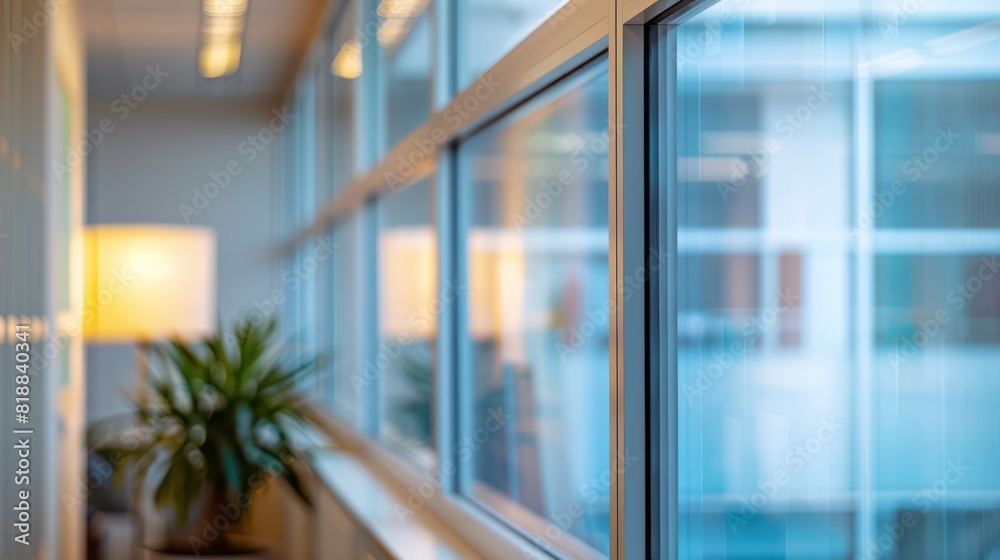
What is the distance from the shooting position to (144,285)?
13.2ft

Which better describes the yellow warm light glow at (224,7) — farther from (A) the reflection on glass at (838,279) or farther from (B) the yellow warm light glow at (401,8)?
(A) the reflection on glass at (838,279)

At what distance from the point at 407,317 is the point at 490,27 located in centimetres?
129

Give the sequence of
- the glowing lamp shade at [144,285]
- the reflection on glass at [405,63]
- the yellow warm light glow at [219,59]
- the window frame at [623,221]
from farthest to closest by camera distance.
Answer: the yellow warm light glow at [219,59] < the glowing lamp shade at [144,285] < the reflection on glass at [405,63] < the window frame at [623,221]

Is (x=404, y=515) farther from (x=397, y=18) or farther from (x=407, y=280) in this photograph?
(x=397, y=18)

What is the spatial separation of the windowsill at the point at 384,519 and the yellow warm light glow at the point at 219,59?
2.50m

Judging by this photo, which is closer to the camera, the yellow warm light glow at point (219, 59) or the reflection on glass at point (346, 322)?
the reflection on glass at point (346, 322)

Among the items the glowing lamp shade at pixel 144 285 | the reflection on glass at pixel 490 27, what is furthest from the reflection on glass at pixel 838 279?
the glowing lamp shade at pixel 144 285

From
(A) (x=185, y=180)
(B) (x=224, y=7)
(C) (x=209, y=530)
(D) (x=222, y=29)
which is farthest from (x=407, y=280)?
(A) (x=185, y=180)

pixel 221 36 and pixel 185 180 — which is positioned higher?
pixel 221 36

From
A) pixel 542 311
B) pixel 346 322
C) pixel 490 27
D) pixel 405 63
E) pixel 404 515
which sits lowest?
pixel 404 515

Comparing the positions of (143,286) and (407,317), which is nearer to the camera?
(407,317)

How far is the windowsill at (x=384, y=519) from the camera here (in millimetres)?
2201

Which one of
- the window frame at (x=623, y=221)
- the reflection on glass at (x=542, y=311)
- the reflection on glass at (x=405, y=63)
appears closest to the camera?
the window frame at (x=623, y=221)

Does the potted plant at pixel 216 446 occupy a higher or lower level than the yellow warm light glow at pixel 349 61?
lower
